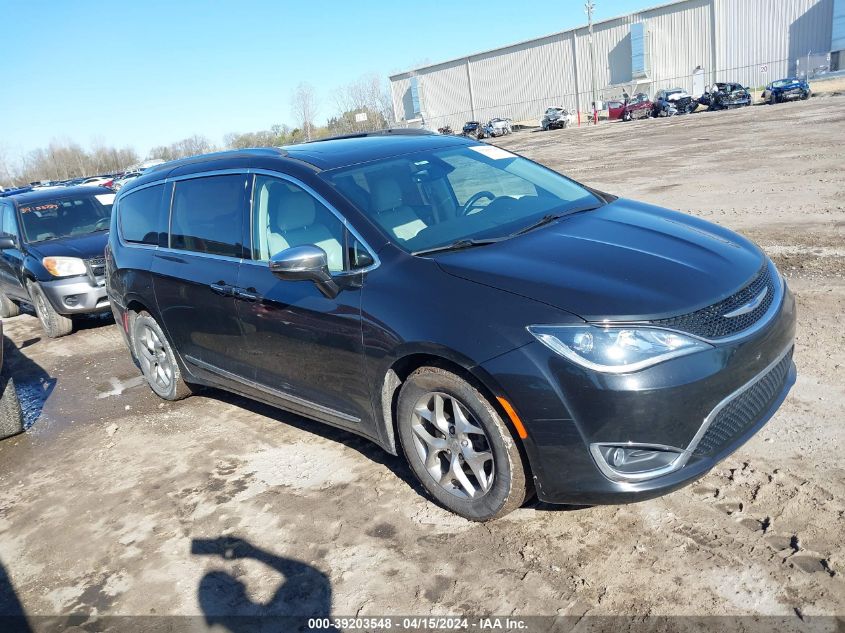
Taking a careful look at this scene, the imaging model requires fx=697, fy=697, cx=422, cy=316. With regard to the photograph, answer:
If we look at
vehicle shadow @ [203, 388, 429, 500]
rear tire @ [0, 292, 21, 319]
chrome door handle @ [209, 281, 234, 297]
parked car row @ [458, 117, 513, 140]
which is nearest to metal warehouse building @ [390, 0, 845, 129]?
parked car row @ [458, 117, 513, 140]

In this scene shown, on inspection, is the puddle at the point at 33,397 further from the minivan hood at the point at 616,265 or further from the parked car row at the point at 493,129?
the parked car row at the point at 493,129

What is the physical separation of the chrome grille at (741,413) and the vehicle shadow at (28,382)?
5466mm

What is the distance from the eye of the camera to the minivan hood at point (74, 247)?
8594 millimetres

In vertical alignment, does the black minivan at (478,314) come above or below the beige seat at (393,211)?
below

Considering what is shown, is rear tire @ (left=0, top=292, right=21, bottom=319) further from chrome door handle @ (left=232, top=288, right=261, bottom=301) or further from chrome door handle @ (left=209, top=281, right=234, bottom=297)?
chrome door handle @ (left=232, top=288, right=261, bottom=301)

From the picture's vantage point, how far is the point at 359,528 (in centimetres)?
350

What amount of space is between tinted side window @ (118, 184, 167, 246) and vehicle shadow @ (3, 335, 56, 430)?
161 centimetres

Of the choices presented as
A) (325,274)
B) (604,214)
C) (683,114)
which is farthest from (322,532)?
(683,114)

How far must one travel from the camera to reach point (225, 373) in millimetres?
4703

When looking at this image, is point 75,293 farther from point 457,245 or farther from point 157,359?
point 457,245

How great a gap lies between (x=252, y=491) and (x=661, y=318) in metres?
2.54

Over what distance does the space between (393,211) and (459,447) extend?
133cm

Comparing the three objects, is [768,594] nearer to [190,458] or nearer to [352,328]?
[352,328]

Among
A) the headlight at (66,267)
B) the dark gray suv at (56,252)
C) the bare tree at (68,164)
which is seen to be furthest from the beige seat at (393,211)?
the bare tree at (68,164)
